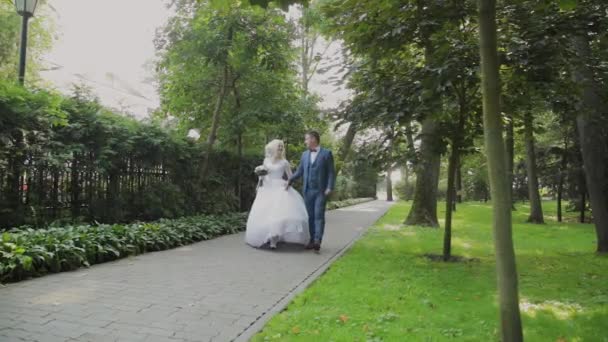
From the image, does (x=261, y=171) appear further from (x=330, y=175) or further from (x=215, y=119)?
(x=215, y=119)

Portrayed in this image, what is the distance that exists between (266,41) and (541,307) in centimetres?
865

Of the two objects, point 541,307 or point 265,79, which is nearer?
point 541,307

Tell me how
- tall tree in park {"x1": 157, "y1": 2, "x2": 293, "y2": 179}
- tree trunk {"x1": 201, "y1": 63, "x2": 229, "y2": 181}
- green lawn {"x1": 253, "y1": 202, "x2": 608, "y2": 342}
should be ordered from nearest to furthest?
1. green lawn {"x1": 253, "y1": 202, "x2": 608, "y2": 342}
2. tall tree in park {"x1": 157, "y1": 2, "x2": 293, "y2": 179}
3. tree trunk {"x1": 201, "y1": 63, "x2": 229, "y2": 181}

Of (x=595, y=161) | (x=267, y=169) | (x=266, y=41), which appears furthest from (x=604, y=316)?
(x=266, y=41)

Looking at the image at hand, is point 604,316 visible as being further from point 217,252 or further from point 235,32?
point 235,32

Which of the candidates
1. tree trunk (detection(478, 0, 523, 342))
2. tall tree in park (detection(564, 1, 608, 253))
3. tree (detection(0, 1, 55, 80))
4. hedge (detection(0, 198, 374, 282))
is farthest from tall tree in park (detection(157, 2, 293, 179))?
tree (detection(0, 1, 55, 80))

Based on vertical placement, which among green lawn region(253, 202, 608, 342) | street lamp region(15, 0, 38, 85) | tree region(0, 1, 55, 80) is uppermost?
tree region(0, 1, 55, 80)

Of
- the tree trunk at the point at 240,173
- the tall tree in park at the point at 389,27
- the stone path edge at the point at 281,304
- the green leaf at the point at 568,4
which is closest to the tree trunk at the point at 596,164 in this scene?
the tall tree in park at the point at 389,27

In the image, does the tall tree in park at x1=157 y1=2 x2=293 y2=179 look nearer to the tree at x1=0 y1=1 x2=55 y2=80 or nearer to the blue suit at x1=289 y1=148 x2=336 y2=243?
the blue suit at x1=289 y1=148 x2=336 y2=243

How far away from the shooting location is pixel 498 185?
243 centimetres

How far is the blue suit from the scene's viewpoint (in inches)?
303

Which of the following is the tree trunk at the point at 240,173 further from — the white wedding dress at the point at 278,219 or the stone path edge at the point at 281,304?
the stone path edge at the point at 281,304

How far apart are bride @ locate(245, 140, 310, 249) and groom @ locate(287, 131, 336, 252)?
7.7 inches

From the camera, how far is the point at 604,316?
12.6ft
